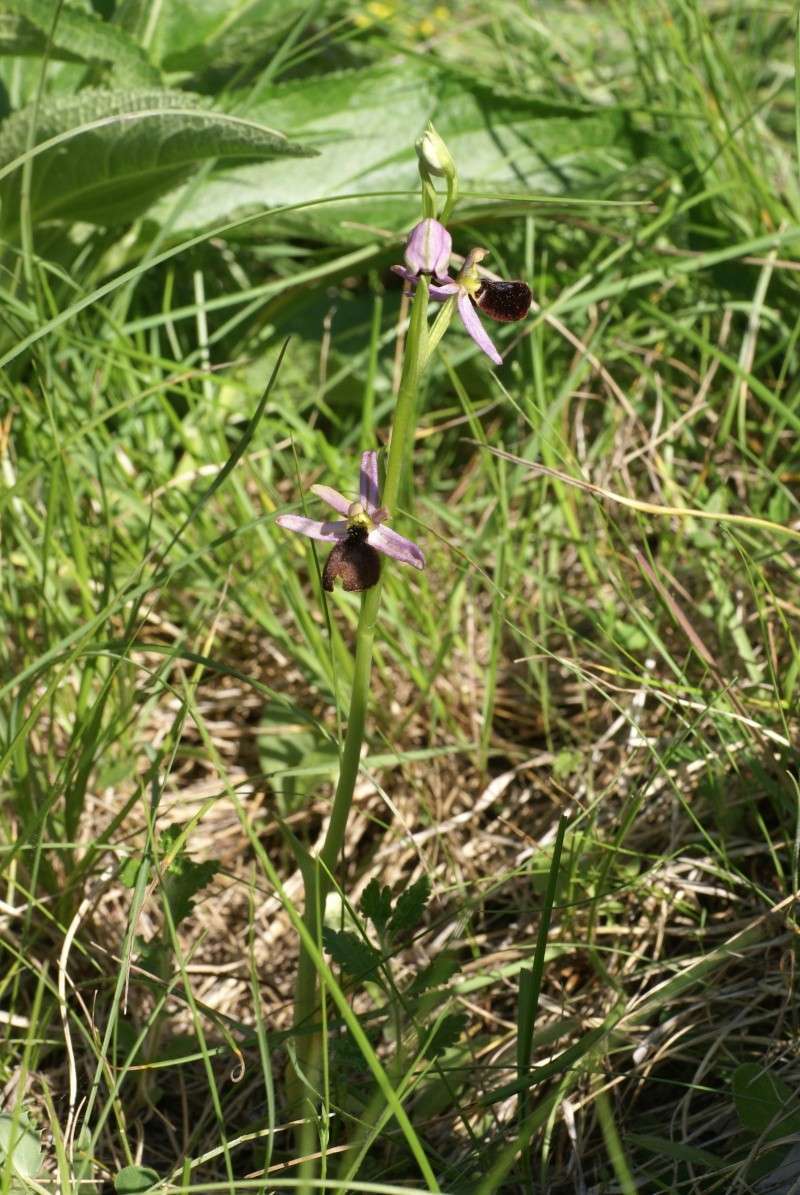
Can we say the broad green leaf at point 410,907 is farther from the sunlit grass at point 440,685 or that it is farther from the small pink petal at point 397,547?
the small pink petal at point 397,547

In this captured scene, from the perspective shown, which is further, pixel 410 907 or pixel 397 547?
pixel 410 907

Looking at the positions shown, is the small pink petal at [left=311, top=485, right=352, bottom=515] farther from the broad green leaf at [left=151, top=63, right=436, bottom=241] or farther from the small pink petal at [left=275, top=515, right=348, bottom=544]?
the broad green leaf at [left=151, top=63, right=436, bottom=241]

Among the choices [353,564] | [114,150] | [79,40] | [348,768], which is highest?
[79,40]

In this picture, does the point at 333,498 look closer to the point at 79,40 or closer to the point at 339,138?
the point at 79,40

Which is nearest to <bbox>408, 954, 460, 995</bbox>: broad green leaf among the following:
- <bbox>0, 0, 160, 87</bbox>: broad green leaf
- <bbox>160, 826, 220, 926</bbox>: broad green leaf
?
<bbox>160, 826, 220, 926</bbox>: broad green leaf

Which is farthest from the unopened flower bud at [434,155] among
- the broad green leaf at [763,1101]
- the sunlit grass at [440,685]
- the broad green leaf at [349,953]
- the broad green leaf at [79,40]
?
the broad green leaf at [79,40]

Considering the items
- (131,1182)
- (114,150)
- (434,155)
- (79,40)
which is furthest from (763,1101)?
(79,40)
